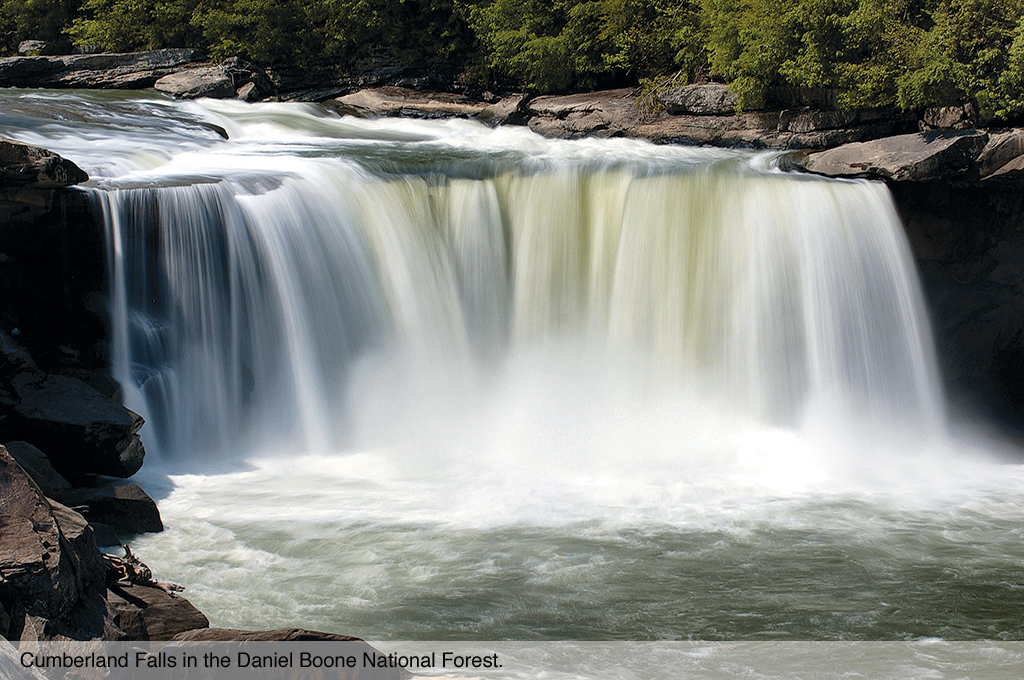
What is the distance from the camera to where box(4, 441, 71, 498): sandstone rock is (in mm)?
7785

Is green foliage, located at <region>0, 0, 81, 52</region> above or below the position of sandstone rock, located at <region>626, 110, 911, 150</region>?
above

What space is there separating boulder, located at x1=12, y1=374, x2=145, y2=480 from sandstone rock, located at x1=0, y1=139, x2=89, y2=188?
6.52ft

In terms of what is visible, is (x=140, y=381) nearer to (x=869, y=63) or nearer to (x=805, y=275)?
(x=805, y=275)

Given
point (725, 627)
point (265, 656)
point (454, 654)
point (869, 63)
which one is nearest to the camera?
point (265, 656)

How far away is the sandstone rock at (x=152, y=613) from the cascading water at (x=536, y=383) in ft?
4.08

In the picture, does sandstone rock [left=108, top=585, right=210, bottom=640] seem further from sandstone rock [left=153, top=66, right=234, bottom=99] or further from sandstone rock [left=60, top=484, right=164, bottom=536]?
sandstone rock [left=153, top=66, right=234, bottom=99]

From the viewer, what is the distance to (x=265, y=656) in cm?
508

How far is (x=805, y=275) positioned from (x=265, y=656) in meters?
9.01

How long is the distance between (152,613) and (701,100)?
562 inches

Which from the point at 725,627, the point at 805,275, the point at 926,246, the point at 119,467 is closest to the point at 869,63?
the point at 926,246

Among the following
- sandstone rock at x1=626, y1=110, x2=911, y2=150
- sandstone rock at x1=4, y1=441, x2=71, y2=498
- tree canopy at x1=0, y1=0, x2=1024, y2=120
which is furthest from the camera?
sandstone rock at x1=626, y1=110, x2=911, y2=150

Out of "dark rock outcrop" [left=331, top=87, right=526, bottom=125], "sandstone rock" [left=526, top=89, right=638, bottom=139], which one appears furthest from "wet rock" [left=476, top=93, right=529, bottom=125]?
"sandstone rock" [left=526, top=89, right=638, bottom=139]

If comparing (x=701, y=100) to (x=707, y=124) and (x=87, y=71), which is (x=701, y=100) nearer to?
(x=707, y=124)

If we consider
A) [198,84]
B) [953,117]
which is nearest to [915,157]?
[953,117]
